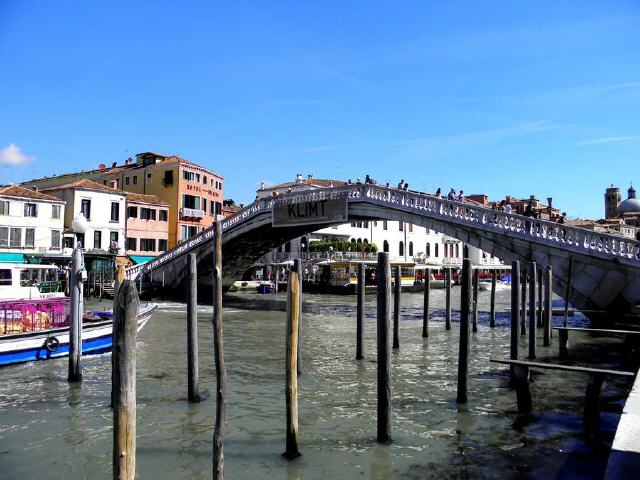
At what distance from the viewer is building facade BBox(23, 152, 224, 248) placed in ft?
102

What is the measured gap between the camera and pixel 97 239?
27.4 metres

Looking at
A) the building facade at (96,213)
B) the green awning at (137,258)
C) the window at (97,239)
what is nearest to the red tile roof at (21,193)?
the building facade at (96,213)

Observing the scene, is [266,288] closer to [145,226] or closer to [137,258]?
[137,258]

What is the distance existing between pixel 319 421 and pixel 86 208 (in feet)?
76.6

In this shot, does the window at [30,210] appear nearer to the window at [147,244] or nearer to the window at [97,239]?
the window at [97,239]

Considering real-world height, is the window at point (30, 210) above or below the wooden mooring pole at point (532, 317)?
above

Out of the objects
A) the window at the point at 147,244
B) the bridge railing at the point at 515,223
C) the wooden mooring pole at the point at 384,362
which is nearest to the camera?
the wooden mooring pole at the point at 384,362

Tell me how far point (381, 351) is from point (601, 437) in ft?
8.17

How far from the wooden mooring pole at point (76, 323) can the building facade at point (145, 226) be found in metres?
21.1

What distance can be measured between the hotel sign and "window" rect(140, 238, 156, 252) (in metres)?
11.5

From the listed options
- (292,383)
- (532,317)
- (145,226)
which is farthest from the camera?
(145,226)

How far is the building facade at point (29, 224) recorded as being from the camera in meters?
23.3

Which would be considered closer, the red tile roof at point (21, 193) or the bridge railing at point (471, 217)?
the bridge railing at point (471, 217)

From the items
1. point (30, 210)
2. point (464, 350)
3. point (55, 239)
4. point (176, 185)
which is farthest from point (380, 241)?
point (464, 350)
